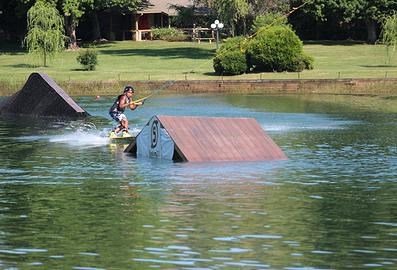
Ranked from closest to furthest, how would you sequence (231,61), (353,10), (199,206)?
(199,206) → (231,61) → (353,10)

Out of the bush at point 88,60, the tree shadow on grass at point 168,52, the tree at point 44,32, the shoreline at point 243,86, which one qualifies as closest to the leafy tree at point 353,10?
the tree shadow on grass at point 168,52

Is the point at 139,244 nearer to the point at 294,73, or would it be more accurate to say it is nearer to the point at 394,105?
the point at 394,105

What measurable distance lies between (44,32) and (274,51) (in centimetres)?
1530

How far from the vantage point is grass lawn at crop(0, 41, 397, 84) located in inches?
2512

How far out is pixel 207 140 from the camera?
90.6 feet

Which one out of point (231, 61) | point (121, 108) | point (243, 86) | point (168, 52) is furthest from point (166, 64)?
point (121, 108)

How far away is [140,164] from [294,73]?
3793cm

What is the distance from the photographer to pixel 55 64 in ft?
258

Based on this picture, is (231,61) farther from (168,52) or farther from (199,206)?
(199,206)

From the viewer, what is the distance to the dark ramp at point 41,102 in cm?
4419

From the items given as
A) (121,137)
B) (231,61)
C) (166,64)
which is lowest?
(166,64)

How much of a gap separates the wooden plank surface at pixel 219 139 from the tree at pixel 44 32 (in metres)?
43.6

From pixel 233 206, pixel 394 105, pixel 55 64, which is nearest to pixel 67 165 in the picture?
pixel 233 206

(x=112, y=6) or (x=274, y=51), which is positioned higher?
(x=112, y=6)
